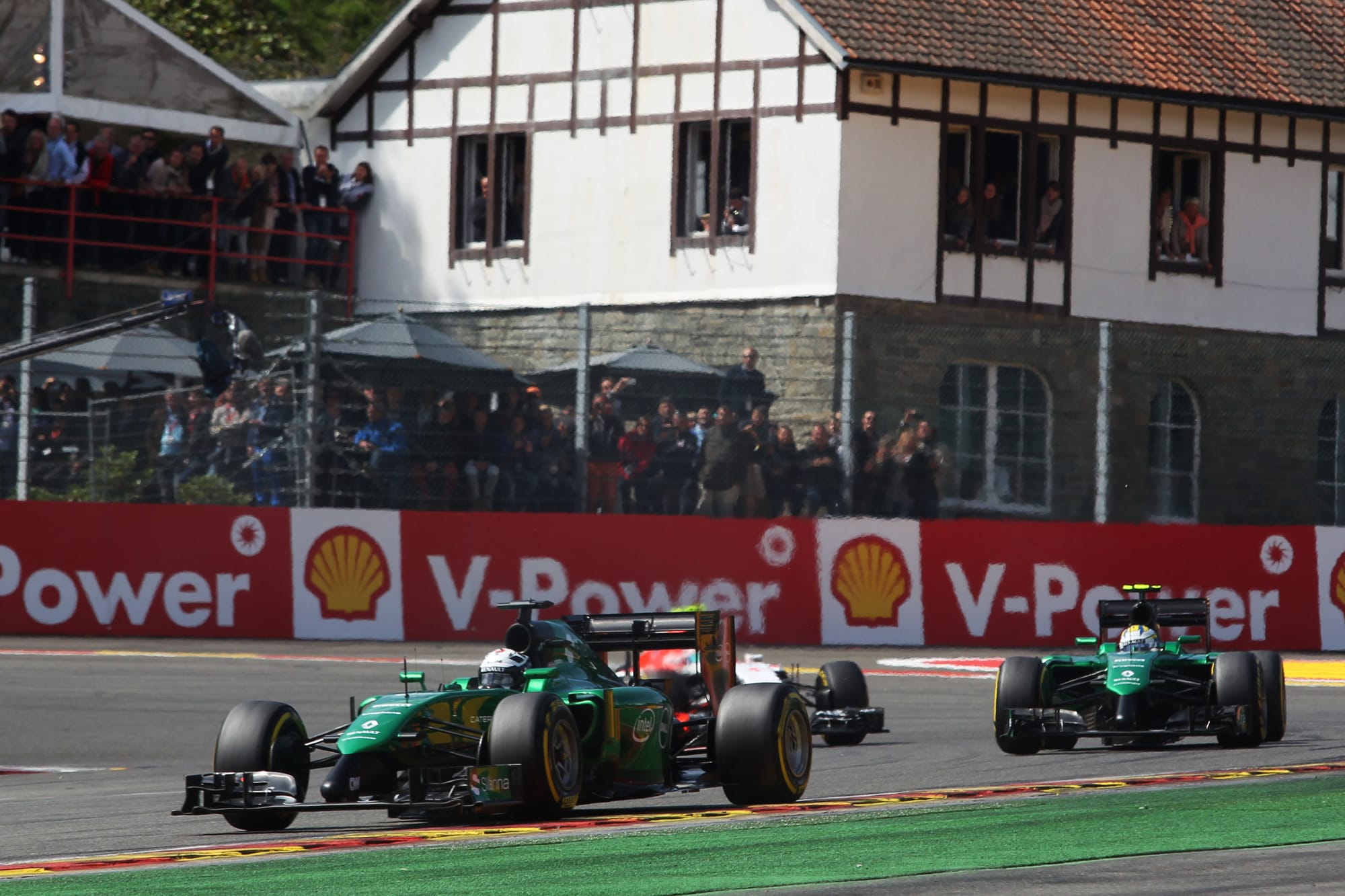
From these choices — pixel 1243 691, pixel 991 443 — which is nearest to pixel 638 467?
pixel 991 443

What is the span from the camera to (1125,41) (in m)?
29.6

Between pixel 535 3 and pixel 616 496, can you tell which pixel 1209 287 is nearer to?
pixel 535 3

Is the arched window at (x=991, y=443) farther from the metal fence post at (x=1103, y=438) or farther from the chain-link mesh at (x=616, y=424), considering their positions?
the metal fence post at (x=1103, y=438)

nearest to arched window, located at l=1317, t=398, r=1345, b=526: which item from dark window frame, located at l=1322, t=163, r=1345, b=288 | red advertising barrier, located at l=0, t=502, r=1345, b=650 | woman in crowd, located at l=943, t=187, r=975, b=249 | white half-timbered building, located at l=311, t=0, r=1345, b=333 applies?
red advertising barrier, located at l=0, t=502, r=1345, b=650

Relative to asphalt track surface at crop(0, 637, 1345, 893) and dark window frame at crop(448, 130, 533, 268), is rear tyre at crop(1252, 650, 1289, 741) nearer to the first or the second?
asphalt track surface at crop(0, 637, 1345, 893)

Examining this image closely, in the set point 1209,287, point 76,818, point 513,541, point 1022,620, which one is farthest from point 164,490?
point 1209,287

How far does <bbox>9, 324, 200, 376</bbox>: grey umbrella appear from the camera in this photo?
67.6 feet

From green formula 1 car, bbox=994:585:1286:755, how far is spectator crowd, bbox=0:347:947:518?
7283 millimetres

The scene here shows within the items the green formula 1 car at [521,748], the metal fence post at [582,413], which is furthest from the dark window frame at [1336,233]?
the green formula 1 car at [521,748]

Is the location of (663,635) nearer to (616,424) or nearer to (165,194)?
(616,424)

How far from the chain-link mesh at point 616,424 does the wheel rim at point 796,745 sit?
9.66 metres

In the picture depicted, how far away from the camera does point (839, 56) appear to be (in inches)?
1068

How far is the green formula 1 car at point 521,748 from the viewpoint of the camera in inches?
395

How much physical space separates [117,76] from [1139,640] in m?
18.7
